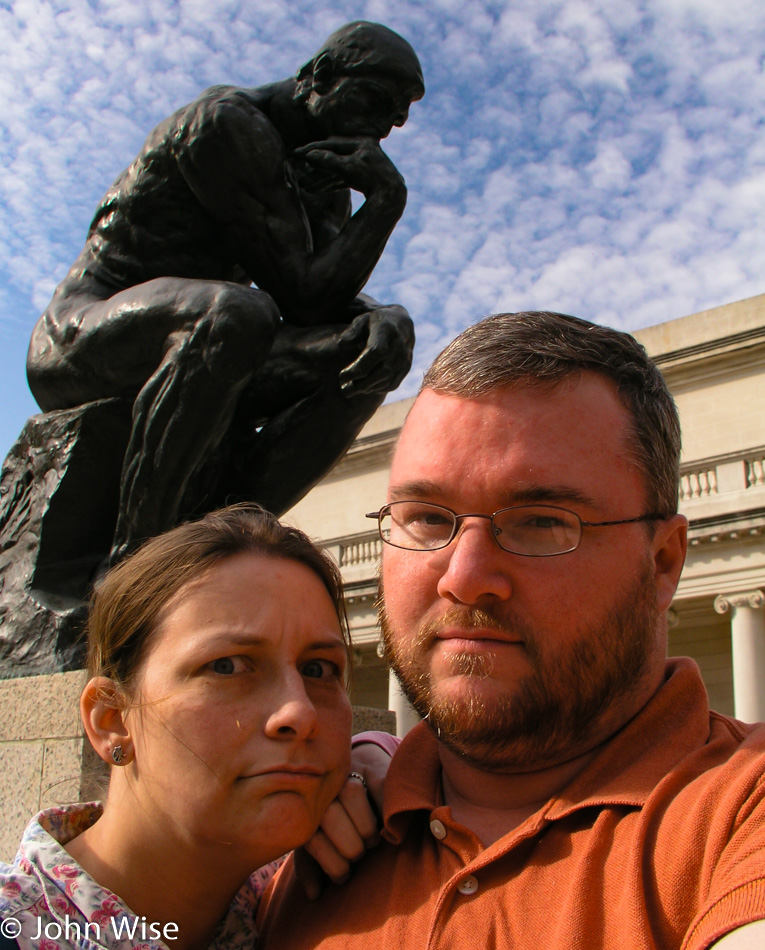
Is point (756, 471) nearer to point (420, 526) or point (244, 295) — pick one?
point (244, 295)

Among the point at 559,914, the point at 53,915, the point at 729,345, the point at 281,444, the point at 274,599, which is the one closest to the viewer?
the point at 559,914

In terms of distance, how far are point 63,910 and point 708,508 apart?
55.9ft

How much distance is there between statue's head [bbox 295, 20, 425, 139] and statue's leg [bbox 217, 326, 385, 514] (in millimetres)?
841

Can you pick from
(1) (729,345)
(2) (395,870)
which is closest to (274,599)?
(2) (395,870)

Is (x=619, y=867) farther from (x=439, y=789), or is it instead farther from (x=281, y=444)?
(x=281, y=444)

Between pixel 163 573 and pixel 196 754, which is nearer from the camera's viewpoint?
pixel 196 754

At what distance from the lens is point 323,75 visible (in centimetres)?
350

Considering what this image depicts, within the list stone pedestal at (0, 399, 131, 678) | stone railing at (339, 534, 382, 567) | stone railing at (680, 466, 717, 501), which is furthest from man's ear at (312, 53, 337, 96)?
stone railing at (339, 534, 382, 567)

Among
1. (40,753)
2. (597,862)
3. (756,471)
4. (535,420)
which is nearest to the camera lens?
(597,862)

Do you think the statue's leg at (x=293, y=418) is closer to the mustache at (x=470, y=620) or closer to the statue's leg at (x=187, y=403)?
the statue's leg at (x=187, y=403)

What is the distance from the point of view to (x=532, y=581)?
64.6 inches

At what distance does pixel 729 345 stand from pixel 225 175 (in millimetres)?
19493

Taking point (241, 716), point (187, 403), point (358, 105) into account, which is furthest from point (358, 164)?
point (241, 716)

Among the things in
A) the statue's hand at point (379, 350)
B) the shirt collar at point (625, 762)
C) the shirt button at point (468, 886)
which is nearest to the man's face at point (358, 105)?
the statue's hand at point (379, 350)
